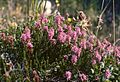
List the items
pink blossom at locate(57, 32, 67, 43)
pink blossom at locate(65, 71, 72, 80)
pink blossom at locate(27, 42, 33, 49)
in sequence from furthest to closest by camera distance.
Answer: pink blossom at locate(57, 32, 67, 43) → pink blossom at locate(27, 42, 33, 49) → pink blossom at locate(65, 71, 72, 80)

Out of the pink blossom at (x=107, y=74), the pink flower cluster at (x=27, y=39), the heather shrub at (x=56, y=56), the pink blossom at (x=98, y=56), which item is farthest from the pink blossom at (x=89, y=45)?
the pink flower cluster at (x=27, y=39)

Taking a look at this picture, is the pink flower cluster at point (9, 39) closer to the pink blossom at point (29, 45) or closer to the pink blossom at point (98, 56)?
the pink blossom at point (29, 45)

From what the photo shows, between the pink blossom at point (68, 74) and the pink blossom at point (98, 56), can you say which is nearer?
the pink blossom at point (68, 74)

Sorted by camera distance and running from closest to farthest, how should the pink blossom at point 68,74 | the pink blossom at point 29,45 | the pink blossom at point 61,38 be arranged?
the pink blossom at point 68,74 → the pink blossom at point 29,45 → the pink blossom at point 61,38

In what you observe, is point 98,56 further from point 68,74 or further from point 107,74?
point 68,74

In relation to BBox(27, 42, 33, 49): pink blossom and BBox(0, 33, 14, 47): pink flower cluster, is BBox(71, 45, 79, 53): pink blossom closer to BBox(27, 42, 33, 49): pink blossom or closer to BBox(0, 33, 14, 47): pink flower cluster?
BBox(27, 42, 33, 49): pink blossom

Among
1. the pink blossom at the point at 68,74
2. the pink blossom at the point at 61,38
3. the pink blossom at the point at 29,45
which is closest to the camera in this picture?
the pink blossom at the point at 68,74

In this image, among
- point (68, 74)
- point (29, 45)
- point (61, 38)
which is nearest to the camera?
point (68, 74)

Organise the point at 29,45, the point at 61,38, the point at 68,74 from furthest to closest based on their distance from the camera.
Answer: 1. the point at 61,38
2. the point at 29,45
3. the point at 68,74

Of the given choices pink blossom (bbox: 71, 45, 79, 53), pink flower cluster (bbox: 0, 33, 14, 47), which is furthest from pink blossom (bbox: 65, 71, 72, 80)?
pink flower cluster (bbox: 0, 33, 14, 47)

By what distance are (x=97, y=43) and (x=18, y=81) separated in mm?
736

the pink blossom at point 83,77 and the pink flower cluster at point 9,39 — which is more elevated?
the pink flower cluster at point 9,39

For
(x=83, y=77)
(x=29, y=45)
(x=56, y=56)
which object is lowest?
(x=83, y=77)

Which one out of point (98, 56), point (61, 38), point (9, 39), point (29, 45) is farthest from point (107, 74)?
point (9, 39)
